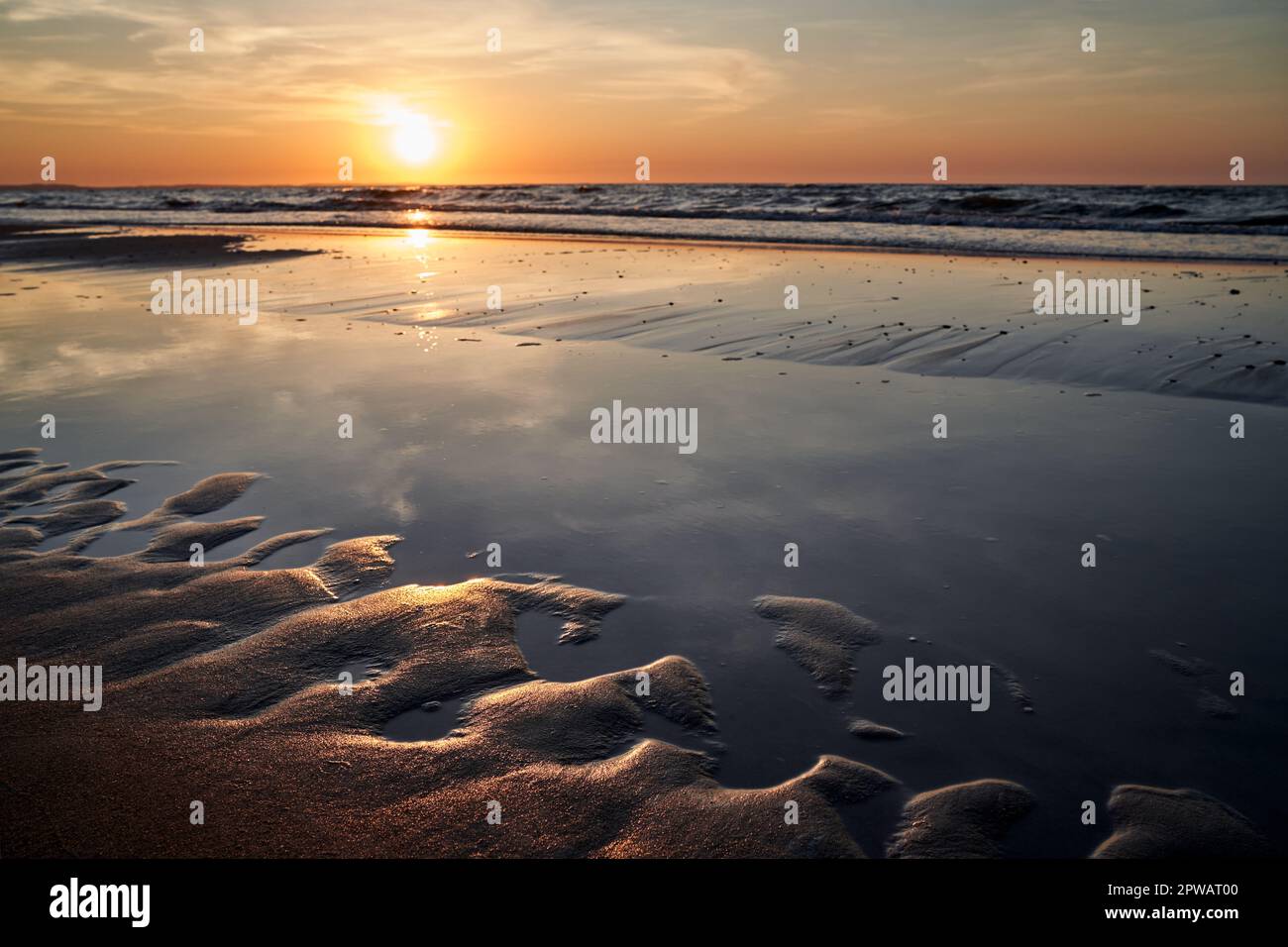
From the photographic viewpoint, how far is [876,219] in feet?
103

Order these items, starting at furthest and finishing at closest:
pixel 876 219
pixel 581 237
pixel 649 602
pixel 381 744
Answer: pixel 876 219 < pixel 581 237 < pixel 649 602 < pixel 381 744

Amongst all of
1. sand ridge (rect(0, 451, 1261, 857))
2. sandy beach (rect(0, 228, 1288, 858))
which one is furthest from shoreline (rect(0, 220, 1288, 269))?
sand ridge (rect(0, 451, 1261, 857))

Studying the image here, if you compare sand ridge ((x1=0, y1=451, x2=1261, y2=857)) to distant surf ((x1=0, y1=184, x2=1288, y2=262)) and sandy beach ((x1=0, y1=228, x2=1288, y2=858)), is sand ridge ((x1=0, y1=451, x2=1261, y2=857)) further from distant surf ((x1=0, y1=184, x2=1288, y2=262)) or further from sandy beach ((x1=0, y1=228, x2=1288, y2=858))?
distant surf ((x1=0, y1=184, x2=1288, y2=262))

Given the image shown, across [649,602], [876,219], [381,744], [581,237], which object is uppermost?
[876,219]

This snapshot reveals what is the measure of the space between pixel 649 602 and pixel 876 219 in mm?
30545

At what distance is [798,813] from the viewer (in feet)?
9.60

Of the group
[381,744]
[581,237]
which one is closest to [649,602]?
[381,744]

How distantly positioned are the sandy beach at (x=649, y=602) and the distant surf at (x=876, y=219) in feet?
50.7

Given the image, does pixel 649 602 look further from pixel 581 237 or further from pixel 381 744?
pixel 581 237

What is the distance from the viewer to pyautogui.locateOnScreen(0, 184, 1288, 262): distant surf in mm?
22781

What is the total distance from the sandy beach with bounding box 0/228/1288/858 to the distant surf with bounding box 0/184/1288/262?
15.4 metres

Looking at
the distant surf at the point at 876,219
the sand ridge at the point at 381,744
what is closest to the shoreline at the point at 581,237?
the distant surf at the point at 876,219
